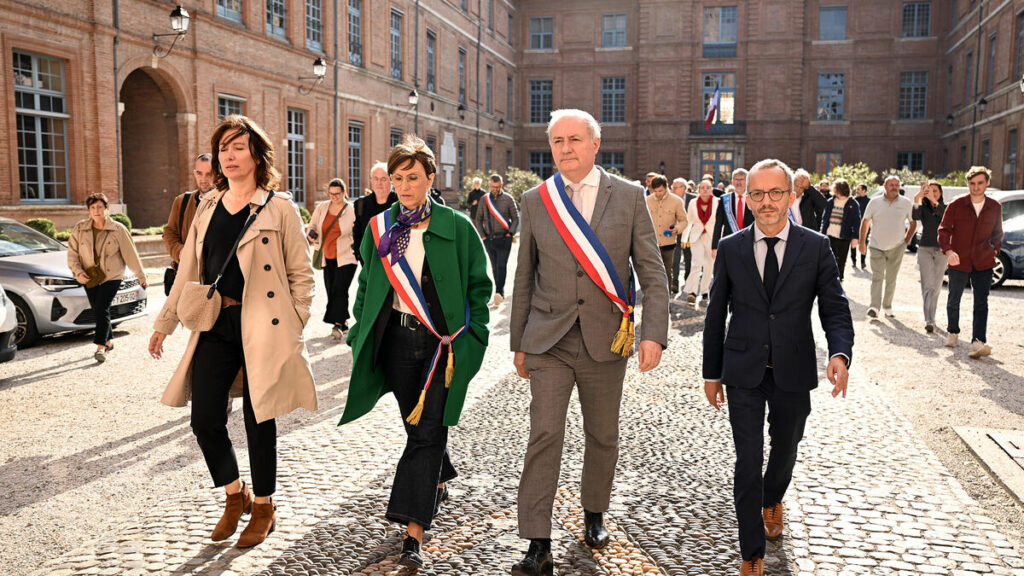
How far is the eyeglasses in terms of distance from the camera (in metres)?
3.24

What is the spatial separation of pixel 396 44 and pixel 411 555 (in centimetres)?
2851

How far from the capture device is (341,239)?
28.4 ft

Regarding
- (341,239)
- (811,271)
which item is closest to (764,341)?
(811,271)

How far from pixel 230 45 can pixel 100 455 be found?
16.7 metres

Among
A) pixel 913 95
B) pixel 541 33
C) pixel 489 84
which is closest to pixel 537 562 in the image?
pixel 489 84

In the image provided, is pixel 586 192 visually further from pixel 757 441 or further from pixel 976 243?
pixel 976 243

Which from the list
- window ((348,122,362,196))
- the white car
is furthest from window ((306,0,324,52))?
the white car

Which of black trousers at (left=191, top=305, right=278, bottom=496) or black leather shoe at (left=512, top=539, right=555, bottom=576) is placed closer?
black leather shoe at (left=512, top=539, right=555, bottom=576)

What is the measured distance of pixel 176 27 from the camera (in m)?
16.0

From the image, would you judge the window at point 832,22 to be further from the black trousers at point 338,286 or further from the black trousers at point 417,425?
the black trousers at point 417,425

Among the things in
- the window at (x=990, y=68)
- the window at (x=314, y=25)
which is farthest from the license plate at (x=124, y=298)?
the window at (x=990, y=68)

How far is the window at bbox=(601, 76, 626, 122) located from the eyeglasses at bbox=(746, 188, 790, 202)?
4081 centimetres

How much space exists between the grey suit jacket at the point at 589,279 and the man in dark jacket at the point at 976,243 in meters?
6.02

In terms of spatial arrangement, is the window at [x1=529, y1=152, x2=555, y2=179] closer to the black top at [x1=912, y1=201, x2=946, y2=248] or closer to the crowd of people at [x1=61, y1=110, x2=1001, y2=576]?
the black top at [x1=912, y1=201, x2=946, y2=248]
